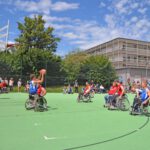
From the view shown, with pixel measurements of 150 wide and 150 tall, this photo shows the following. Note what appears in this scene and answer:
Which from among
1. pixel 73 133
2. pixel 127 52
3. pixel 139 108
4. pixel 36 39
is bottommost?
pixel 73 133

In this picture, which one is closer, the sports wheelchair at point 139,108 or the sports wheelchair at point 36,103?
the sports wheelchair at point 139,108

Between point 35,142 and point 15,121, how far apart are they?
10.2ft

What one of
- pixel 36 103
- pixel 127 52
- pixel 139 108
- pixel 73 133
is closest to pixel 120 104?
pixel 139 108

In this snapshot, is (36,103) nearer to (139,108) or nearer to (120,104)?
(120,104)

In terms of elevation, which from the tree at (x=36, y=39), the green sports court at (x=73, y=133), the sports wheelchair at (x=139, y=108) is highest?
the tree at (x=36, y=39)

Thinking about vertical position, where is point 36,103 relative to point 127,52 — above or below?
below

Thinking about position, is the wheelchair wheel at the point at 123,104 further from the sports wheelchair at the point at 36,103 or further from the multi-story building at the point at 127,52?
the multi-story building at the point at 127,52

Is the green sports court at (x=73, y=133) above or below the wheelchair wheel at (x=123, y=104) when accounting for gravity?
below

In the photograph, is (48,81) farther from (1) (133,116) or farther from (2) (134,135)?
(2) (134,135)

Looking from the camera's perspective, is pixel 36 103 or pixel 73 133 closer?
pixel 73 133

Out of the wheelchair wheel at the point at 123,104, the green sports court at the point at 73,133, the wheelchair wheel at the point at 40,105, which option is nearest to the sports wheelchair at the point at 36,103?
the wheelchair wheel at the point at 40,105

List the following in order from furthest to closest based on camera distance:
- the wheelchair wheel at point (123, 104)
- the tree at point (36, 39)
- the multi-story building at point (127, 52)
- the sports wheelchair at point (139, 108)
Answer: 1. the multi-story building at point (127, 52)
2. the tree at point (36, 39)
3. the wheelchair wheel at point (123, 104)
4. the sports wheelchair at point (139, 108)

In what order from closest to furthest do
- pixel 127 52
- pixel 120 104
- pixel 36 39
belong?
pixel 120 104
pixel 36 39
pixel 127 52

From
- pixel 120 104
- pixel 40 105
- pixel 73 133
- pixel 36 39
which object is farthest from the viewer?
pixel 36 39
